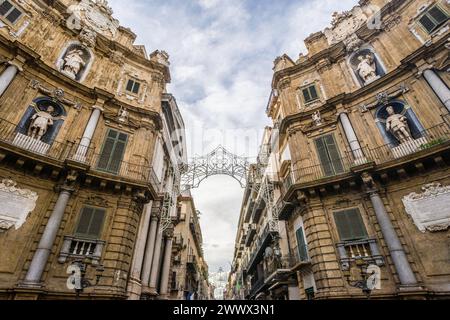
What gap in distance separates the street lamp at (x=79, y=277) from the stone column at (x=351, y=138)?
13.2 m

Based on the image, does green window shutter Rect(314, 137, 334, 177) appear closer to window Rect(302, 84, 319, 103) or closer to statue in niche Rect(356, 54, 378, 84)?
window Rect(302, 84, 319, 103)

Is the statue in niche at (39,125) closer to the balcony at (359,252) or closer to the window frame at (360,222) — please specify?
the window frame at (360,222)

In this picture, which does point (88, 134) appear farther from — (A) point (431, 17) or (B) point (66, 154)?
(A) point (431, 17)

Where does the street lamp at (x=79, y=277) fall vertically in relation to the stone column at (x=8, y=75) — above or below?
below

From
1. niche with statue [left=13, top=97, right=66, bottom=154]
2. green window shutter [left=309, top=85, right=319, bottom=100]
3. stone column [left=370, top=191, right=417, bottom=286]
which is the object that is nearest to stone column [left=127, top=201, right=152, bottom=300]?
niche with statue [left=13, top=97, right=66, bottom=154]

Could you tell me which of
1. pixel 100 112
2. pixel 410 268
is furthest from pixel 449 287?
pixel 100 112

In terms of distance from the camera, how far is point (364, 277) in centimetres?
958

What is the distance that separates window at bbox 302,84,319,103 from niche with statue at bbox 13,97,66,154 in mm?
14775

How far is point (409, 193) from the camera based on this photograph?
10008mm

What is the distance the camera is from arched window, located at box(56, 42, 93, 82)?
13086 mm

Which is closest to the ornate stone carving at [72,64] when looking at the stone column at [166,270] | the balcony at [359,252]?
the stone column at [166,270]

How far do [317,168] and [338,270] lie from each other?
523 centimetres

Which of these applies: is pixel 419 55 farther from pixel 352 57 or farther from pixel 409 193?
pixel 409 193

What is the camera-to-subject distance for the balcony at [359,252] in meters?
9.70
